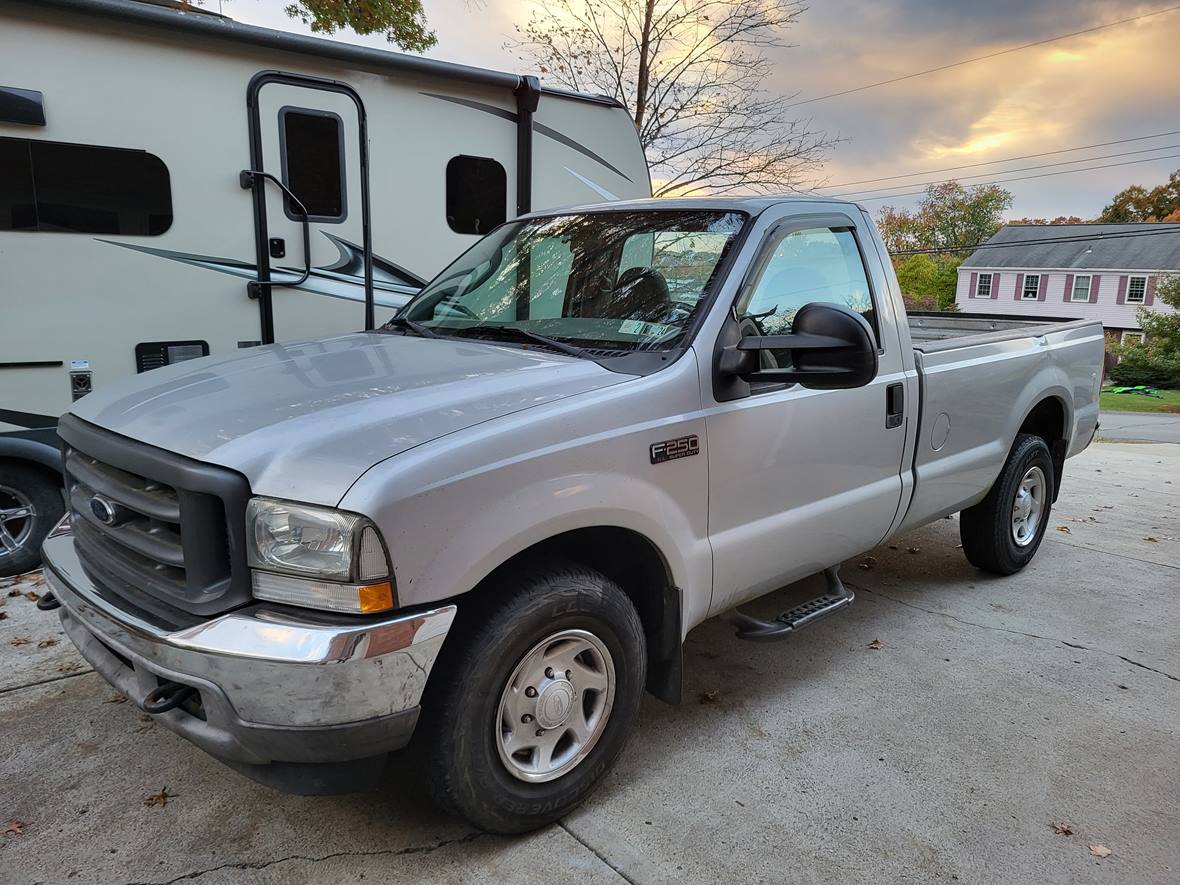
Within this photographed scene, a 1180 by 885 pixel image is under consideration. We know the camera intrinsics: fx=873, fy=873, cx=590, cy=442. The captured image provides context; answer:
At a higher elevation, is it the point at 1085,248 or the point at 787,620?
the point at 1085,248

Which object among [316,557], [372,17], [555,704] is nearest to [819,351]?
[555,704]

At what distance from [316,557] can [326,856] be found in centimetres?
109

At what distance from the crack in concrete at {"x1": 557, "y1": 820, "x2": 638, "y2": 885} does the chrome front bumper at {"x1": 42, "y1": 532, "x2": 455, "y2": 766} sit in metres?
0.78

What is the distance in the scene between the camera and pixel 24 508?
16.0 ft

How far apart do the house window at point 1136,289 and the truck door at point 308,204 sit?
5489 centimetres

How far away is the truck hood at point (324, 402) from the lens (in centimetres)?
224

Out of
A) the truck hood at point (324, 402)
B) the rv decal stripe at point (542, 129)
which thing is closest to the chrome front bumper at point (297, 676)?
the truck hood at point (324, 402)

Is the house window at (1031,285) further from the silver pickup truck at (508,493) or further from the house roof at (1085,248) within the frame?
the silver pickup truck at (508,493)

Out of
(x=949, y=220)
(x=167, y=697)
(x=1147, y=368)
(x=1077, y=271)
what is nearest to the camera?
(x=167, y=697)

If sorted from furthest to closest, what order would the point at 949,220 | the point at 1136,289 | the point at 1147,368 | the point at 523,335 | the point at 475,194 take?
the point at 949,220
the point at 1136,289
the point at 1147,368
the point at 475,194
the point at 523,335

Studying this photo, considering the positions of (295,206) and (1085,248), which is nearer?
(295,206)

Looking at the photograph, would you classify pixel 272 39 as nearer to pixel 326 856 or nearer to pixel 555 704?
pixel 555 704

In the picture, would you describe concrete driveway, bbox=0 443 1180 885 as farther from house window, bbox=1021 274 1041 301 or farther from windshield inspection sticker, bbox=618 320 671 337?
house window, bbox=1021 274 1041 301

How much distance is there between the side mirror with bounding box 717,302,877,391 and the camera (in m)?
2.82
